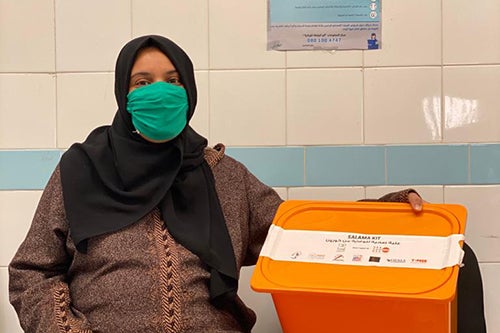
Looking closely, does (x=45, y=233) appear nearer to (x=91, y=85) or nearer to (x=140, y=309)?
(x=140, y=309)

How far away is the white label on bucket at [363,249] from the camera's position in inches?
51.4

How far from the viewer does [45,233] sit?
1.49 m

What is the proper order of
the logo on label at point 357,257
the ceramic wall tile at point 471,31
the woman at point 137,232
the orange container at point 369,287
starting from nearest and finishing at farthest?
the orange container at point 369,287
the logo on label at point 357,257
the woman at point 137,232
the ceramic wall tile at point 471,31

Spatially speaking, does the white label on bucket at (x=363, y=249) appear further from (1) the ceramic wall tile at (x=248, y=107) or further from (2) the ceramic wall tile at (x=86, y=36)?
(2) the ceramic wall tile at (x=86, y=36)

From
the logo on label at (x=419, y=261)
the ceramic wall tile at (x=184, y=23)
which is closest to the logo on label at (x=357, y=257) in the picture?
the logo on label at (x=419, y=261)

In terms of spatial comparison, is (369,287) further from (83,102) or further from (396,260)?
(83,102)

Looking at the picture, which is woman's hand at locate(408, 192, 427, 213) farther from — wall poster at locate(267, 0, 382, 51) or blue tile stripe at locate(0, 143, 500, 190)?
wall poster at locate(267, 0, 382, 51)

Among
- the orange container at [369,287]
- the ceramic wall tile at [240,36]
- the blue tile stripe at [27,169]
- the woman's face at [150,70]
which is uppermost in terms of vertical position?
the ceramic wall tile at [240,36]

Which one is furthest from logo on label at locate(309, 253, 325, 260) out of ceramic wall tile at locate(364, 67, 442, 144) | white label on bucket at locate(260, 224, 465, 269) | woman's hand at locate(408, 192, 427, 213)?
ceramic wall tile at locate(364, 67, 442, 144)

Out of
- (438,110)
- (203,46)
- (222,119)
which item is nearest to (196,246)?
(222,119)

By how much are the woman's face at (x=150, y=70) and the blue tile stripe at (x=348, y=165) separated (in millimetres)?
479

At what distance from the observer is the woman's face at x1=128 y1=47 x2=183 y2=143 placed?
151cm

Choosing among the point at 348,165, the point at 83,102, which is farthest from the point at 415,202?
the point at 83,102

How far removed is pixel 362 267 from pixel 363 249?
5 cm
